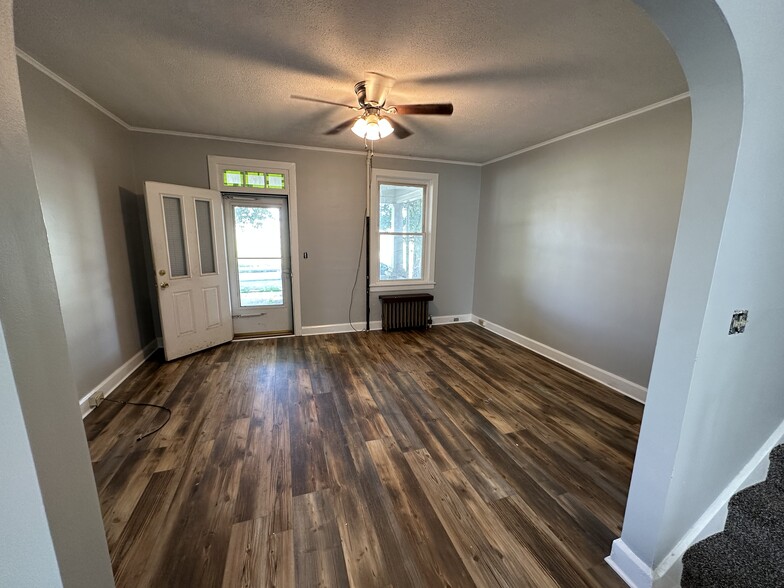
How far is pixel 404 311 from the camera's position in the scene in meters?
4.71

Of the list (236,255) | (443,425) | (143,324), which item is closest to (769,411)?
(443,425)

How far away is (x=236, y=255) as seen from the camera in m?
4.04

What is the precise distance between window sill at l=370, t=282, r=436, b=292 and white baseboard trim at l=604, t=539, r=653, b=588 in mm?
3713

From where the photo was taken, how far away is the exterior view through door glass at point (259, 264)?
157 inches

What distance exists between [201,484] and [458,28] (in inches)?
117

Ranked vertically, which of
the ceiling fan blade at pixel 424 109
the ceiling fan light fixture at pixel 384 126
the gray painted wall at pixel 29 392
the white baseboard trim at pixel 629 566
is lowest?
the white baseboard trim at pixel 629 566

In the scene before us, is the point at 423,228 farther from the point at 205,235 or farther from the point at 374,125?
the point at 205,235

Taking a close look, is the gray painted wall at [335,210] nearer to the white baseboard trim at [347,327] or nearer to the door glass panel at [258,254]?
the white baseboard trim at [347,327]

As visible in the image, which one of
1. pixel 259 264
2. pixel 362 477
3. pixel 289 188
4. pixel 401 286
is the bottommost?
pixel 362 477

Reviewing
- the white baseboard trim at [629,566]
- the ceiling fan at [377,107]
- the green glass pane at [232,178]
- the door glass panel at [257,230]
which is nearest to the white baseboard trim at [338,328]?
the door glass panel at [257,230]

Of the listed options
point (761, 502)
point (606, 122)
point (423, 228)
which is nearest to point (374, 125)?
point (606, 122)

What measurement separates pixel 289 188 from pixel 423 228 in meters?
2.04

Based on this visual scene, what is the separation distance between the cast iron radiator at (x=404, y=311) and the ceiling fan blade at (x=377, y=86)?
2745mm

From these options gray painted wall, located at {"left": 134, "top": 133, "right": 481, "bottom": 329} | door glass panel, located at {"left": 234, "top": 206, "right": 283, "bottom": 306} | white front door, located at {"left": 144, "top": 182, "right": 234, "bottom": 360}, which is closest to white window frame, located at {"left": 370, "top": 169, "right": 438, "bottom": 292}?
gray painted wall, located at {"left": 134, "top": 133, "right": 481, "bottom": 329}
